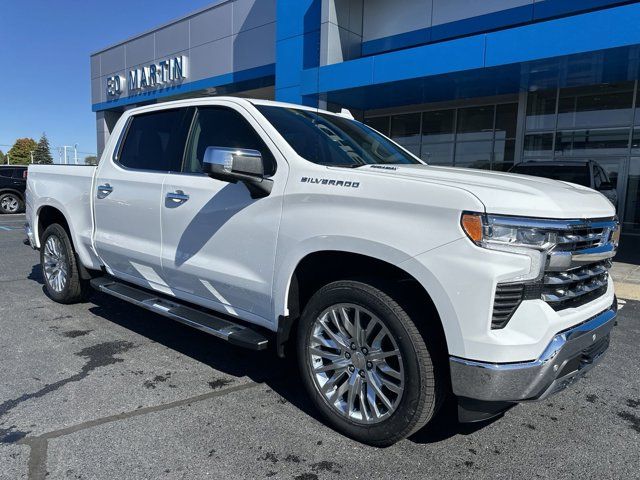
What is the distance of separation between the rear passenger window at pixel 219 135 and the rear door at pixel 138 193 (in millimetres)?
134

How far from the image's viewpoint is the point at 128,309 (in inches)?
220

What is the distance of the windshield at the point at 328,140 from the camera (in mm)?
3369

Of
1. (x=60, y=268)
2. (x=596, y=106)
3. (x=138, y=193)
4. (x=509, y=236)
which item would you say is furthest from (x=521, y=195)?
(x=596, y=106)

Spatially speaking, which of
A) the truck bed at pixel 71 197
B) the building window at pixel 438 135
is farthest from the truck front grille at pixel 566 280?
the building window at pixel 438 135

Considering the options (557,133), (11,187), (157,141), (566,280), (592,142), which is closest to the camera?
(566,280)

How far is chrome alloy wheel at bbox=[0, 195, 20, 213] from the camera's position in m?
17.8

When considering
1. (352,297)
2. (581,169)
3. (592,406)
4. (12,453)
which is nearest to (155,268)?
(12,453)

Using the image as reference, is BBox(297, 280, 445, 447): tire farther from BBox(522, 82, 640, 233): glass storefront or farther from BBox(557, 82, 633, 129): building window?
BBox(557, 82, 633, 129): building window

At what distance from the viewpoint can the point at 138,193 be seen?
4.22m

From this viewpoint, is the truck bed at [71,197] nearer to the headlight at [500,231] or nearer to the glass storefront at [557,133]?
the headlight at [500,231]

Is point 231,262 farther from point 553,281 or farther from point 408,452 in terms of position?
point 553,281

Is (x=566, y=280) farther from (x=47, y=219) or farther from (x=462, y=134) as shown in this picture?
(x=462, y=134)

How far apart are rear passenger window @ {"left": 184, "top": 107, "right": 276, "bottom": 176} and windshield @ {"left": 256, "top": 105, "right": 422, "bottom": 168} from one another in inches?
6.9

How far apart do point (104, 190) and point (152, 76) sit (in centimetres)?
1913
